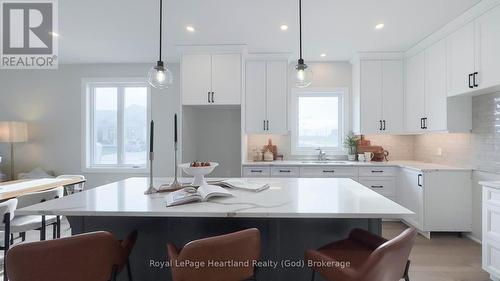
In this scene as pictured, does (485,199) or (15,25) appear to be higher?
(15,25)

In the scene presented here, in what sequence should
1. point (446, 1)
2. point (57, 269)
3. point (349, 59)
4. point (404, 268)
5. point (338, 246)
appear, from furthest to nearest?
point (349, 59)
point (446, 1)
point (338, 246)
point (404, 268)
point (57, 269)

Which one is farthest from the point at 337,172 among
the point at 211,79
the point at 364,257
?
the point at 364,257

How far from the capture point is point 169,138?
14.4ft

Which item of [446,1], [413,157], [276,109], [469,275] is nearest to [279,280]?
[469,275]

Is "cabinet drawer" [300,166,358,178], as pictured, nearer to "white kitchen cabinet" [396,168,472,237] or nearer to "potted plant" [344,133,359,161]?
"potted plant" [344,133,359,161]

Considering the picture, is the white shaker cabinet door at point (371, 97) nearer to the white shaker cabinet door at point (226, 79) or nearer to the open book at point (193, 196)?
the white shaker cabinet door at point (226, 79)

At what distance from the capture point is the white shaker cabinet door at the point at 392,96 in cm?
386

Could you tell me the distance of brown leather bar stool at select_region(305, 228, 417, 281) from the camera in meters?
1.13

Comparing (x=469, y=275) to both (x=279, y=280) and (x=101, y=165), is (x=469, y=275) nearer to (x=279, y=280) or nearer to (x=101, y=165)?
(x=279, y=280)

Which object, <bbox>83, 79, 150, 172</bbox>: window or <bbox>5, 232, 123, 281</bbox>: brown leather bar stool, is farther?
<bbox>83, 79, 150, 172</bbox>: window

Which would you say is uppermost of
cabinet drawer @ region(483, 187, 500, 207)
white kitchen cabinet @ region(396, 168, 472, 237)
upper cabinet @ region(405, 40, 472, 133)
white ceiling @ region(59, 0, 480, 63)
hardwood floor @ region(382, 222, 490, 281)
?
white ceiling @ region(59, 0, 480, 63)

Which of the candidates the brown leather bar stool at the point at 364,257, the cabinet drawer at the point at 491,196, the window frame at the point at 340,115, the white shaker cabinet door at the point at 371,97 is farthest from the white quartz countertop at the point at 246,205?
the window frame at the point at 340,115

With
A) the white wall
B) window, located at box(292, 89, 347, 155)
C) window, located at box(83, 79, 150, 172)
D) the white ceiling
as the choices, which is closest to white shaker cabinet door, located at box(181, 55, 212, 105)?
the white ceiling

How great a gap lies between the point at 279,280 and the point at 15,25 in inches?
153
